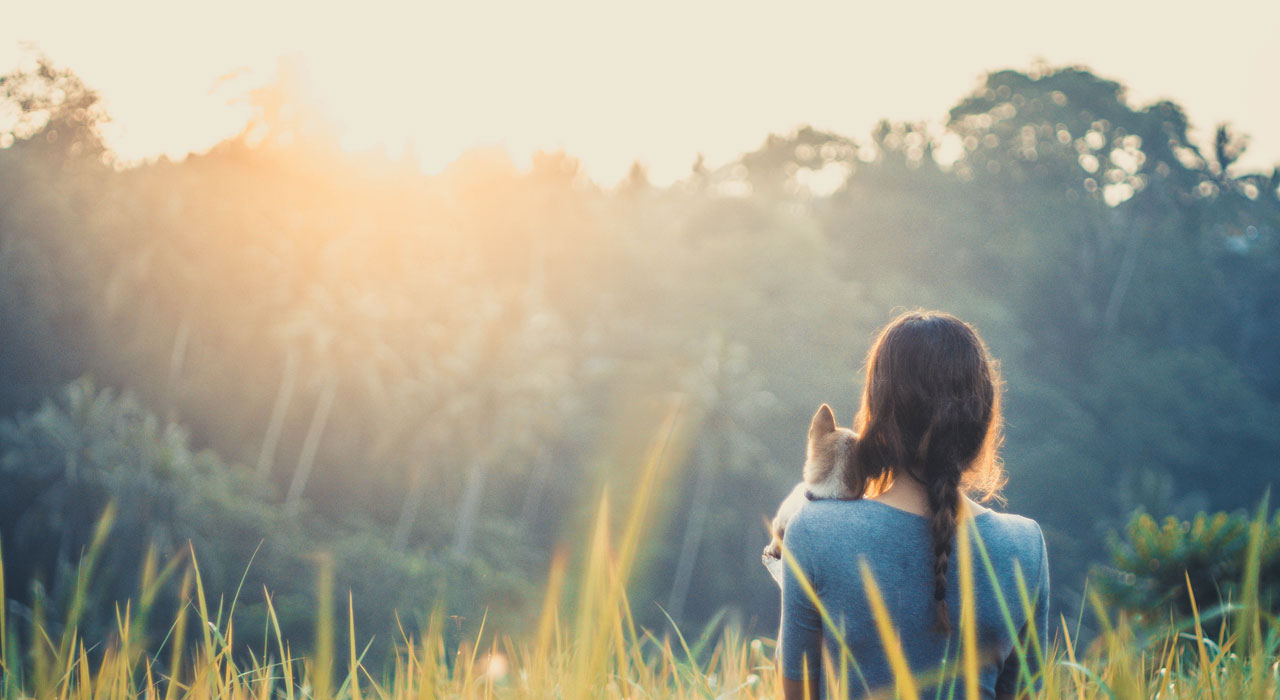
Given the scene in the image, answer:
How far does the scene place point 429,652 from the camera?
3.13 ft

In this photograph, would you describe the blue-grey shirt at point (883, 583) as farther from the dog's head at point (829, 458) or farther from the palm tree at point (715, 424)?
the palm tree at point (715, 424)

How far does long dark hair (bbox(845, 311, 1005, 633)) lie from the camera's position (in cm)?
136

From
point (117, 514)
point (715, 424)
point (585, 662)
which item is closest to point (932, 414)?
point (585, 662)

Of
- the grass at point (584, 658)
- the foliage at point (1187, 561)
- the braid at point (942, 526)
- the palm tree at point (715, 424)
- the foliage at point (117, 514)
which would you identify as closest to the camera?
the grass at point (584, 658)

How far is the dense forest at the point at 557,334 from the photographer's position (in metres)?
21.6

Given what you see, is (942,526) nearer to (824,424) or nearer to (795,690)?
(824,424)

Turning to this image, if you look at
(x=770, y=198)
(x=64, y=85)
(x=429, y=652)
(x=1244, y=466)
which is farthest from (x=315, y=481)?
(x=1244, y=466)

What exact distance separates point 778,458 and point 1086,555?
10.5 meters

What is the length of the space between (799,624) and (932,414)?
1.19ft

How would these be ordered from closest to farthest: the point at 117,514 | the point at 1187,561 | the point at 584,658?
the point at 584,658, the point at 1187,561, the point at 117,514

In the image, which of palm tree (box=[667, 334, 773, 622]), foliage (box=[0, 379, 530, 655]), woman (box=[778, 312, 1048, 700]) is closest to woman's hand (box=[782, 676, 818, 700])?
woman (box=[778, 312, 1048, 700])

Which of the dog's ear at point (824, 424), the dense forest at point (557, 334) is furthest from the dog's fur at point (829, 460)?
the dense forest at point (557, 334)

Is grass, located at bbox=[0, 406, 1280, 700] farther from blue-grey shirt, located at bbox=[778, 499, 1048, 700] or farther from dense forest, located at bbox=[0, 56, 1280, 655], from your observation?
dense forest, located at bbox=[0, 56, 1280, 655]

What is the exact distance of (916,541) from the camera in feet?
4.45
